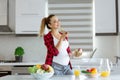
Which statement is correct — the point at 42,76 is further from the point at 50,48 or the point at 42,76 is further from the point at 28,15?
the point at 28,15

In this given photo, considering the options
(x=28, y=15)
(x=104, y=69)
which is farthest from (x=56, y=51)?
(x=28, y=15)

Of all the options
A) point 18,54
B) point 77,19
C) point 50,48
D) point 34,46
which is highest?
point 77,19

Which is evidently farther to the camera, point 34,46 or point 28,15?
point 34,46

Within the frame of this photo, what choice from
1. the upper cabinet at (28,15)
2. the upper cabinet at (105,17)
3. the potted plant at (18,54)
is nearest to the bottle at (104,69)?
the upper cabinet at (105,17)

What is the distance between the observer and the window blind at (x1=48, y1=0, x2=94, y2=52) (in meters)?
4.78

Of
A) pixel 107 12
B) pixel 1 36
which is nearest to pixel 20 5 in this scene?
pixel 1 36

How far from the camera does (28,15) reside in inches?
181

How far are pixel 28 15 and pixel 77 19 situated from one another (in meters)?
0.94

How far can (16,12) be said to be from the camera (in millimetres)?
4594

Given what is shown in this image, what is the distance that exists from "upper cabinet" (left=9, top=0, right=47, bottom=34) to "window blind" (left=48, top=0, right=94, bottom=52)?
274 mm

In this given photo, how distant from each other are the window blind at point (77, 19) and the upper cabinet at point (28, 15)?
10.8 inches

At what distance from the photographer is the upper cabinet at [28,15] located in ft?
15.0

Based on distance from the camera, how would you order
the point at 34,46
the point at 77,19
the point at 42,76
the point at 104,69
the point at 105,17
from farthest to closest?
the point at 34,46 → the point at 77,19 → the point at 105,17 → the point at 104,69 → the point at 42,76

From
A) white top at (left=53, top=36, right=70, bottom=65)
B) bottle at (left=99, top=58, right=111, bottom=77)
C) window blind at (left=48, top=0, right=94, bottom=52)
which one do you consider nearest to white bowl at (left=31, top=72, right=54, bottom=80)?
bottle at (left=99, top=58, right=111, bottom=77)
